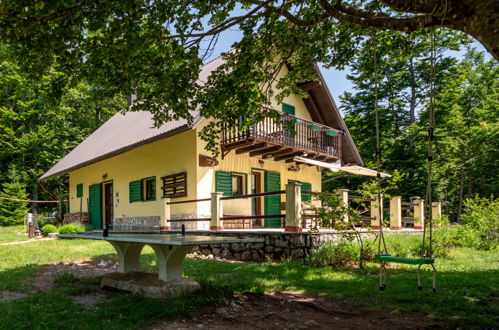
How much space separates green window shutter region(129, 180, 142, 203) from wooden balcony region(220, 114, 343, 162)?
4.23 meters

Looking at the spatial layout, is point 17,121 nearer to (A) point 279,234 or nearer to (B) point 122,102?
(B) point 122,102

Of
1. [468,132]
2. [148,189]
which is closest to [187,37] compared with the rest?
[148,189]

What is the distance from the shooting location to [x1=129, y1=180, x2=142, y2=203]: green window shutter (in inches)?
596

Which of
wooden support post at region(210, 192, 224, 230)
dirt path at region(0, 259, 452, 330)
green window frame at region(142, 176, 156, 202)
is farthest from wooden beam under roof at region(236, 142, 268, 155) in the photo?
dirt path at region(0, 259, 452, 330)

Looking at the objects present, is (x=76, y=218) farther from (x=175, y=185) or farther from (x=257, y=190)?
(x=257, y=190)

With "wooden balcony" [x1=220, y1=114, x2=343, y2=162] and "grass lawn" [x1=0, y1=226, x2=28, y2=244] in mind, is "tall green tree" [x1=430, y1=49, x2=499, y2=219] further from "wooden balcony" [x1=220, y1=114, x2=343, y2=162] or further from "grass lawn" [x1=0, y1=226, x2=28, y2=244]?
"grass lawn" [x1=0, y1=226, x2=28, y2=244]

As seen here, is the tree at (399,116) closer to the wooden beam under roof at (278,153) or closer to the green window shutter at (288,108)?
the green window shutter at (288,108)

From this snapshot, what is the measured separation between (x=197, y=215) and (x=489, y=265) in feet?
26.1

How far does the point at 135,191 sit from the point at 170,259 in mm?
10327

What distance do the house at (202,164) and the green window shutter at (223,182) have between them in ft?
0.11

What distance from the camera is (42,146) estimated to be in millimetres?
27656

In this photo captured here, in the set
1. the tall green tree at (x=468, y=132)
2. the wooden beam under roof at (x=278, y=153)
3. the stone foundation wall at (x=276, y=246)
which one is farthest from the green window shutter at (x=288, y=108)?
the tall green tree at (x=468, y=132)

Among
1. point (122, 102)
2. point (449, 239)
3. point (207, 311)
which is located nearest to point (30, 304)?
point (207, 311)

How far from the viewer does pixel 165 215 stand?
1281cm
